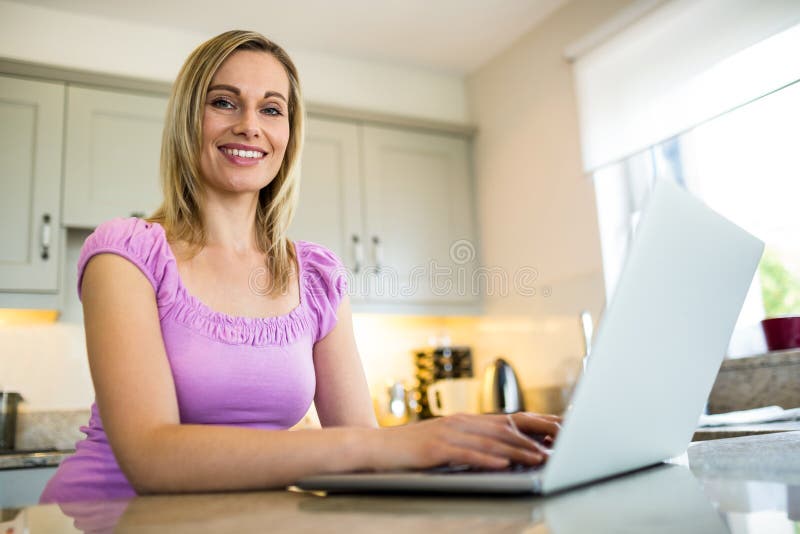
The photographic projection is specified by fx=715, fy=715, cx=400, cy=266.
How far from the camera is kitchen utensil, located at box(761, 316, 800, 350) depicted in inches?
84.4

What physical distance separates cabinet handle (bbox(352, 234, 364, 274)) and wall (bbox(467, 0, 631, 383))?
0.68 m

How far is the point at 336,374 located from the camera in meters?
1.13

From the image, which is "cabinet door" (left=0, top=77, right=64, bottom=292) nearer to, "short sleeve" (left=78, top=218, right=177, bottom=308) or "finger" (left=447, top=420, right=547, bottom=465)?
"short sleeve" (left=78, top=218, right=177, bottom=308)

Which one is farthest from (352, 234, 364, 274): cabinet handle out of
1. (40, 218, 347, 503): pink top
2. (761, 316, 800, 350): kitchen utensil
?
(40, 218, 347, 503): pink top

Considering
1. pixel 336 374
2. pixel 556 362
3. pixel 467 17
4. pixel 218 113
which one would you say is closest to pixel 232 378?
pixel 336 374

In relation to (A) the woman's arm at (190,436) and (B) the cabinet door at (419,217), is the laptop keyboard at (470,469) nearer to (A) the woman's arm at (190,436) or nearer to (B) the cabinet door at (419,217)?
(A) the woman's arm at (190,436)

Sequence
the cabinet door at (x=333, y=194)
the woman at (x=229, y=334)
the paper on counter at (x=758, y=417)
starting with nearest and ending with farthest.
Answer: the woman at (x=229, y=334)
the paper on counter at (x=758, y=417)
the cabinet door at (x=333, y=194)

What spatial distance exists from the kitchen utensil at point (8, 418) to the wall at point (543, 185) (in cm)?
205

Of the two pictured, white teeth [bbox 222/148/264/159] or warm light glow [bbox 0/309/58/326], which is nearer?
white teeth [bbox 222/148/264/159]

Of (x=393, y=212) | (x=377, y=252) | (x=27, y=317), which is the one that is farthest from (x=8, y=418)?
(x=393, y=212)

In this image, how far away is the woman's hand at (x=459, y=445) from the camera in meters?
0.55

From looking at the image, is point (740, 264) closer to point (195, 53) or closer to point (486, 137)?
point (195, 53)

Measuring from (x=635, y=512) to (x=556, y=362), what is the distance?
2661 millimetres

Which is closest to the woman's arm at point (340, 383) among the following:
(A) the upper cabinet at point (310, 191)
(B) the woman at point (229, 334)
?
(B) the woman at point (229, 334)
